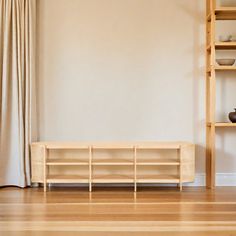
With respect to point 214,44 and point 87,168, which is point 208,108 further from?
point 87,168

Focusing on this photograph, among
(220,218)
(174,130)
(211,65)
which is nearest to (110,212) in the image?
(220,218)

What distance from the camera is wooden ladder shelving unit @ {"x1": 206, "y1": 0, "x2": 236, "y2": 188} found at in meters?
Result: 4.20

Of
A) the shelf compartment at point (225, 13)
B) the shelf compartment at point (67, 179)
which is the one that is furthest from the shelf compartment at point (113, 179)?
the shelf compartment at point (225, 13)

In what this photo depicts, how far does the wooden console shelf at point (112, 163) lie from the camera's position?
414 cm

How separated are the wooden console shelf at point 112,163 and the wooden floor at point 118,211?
135mm

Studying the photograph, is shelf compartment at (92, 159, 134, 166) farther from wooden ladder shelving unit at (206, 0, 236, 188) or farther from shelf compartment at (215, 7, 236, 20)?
shelf compartment at (215, 7, 236, 20)

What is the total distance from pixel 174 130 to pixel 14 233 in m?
2.44

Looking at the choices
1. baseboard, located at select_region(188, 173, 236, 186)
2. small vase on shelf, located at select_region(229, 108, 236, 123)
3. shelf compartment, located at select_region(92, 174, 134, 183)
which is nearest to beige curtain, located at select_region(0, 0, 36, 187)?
shelf compartment, located at select_region(92, 174, 134, 183)

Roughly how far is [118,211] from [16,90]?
6.18 feet

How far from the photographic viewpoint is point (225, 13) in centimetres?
437

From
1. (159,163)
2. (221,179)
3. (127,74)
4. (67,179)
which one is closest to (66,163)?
(67,179)

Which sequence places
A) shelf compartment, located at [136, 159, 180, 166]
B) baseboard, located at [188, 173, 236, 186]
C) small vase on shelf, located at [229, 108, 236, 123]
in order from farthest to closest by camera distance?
1. baseboard, located at [188, 173, 236, 186]
2. small vase on shelf, located at [229, 108, 236, 123]
3. shelf compartment, located at [136, 159, 180, 166]

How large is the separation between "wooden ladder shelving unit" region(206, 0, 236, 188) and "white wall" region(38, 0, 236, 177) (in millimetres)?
91

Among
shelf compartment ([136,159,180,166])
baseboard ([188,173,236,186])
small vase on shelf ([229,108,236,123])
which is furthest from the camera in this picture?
baseboard ([188,173,236,186])
